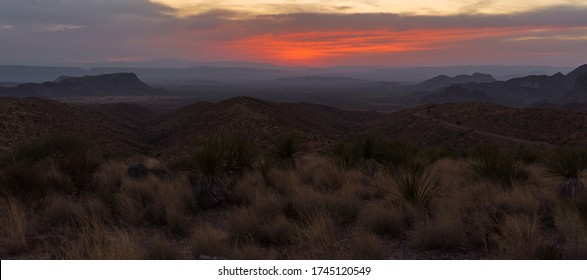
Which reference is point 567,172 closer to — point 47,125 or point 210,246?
point 210,246

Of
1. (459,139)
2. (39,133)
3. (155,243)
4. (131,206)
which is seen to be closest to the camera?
(155,243)

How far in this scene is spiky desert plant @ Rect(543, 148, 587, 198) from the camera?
28.7 feet

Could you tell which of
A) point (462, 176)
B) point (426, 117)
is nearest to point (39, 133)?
point (462, 176)

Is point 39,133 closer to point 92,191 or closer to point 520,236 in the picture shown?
point 92,191

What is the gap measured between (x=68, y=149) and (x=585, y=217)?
1276 cm

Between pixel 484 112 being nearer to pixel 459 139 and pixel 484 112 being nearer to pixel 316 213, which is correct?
pixel 459 139

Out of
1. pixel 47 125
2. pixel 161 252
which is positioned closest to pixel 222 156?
pixel 161 252

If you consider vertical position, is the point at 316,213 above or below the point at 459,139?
above

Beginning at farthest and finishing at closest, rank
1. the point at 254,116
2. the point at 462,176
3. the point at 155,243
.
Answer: the point at 254,116, the point at 462,176, the point at 155,243

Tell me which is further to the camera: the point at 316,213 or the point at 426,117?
the point at 426,117

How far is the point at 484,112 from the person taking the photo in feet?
237

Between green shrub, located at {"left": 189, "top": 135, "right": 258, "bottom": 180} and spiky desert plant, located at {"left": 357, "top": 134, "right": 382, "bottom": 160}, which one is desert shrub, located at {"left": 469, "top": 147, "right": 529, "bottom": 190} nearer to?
spiky desert plant, located at {"left": 357, "top": 134, "right": 382, "bottom": 160}

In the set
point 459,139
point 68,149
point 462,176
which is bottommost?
point 459,139

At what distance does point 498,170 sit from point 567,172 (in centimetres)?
151
